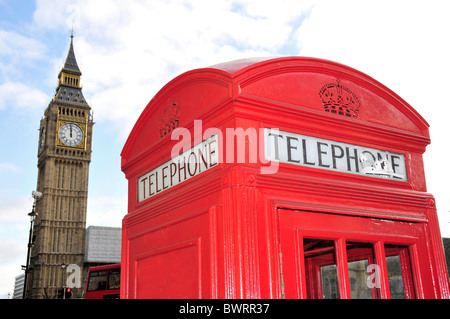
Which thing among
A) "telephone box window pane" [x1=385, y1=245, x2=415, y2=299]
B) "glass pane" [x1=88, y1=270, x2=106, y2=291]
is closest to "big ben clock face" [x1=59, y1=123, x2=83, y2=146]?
"glass pane" [x1=88, y1=270, x2=106, y2=291]

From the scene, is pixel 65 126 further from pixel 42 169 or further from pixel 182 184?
pixel 182 184

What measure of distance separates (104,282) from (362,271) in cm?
1617

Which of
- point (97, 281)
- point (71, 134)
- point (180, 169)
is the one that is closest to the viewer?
point (180, 169)

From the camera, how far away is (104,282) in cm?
1644

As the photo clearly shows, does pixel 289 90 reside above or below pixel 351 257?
above

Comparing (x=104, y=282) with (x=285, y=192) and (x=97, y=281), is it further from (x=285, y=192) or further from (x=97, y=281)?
(x=285, y=192)

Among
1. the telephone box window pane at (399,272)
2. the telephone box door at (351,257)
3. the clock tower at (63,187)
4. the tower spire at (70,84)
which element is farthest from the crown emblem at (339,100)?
the tower spire at (70,84)

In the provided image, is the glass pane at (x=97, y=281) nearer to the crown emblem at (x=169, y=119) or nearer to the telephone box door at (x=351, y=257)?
the crown emblem at (x=169, y=119)

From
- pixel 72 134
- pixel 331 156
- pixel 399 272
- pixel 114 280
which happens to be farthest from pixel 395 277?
pixel 72 134

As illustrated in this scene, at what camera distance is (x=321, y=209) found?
5.04 feet

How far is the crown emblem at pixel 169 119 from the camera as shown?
1.88 m
